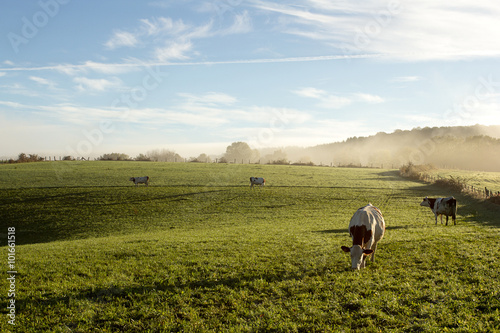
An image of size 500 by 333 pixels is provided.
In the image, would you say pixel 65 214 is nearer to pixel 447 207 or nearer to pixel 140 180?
pixel 140 180

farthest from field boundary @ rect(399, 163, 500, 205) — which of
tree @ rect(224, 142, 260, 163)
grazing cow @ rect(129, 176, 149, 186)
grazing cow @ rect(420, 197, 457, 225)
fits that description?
tree @ rect(224, 142, 260, 163)

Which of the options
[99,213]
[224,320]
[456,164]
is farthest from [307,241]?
[456,164]

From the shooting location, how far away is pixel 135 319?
31.1ft

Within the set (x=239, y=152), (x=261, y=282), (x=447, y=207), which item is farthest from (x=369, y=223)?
(x=239, y=152)

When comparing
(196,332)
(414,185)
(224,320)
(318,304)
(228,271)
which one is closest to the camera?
(196,332)

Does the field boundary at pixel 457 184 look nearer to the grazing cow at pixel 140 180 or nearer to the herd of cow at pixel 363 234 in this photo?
the herd of cow at pixel 363 234

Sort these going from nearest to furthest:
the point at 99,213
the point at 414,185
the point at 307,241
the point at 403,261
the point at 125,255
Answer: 1. the point at 403,261
2. the point at 125,255
3. the point at 307,241
4. the point at 99,213
5. the point at 414,185

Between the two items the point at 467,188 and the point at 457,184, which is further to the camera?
the point at 457,184

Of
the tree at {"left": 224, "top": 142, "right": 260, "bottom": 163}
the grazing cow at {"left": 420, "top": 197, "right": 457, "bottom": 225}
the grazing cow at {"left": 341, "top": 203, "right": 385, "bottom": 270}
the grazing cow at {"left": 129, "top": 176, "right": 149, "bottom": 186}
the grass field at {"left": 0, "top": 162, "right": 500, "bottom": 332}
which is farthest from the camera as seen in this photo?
the tree at {"left": 224, "top": 142, "right": 260, "bottom": 163}

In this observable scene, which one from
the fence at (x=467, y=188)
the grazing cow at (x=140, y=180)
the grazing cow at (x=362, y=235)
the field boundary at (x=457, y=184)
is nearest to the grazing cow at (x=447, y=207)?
the field boundary at (x=457, y=184)

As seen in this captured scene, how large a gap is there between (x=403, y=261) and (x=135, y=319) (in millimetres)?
11162

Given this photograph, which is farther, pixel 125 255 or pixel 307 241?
pixel 307 241

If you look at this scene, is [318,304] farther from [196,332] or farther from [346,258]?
[346,258]

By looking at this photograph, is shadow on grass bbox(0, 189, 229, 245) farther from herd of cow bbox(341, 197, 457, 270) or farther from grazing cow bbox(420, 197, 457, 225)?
grazing cow bbox(420, 197, 457, 225)
